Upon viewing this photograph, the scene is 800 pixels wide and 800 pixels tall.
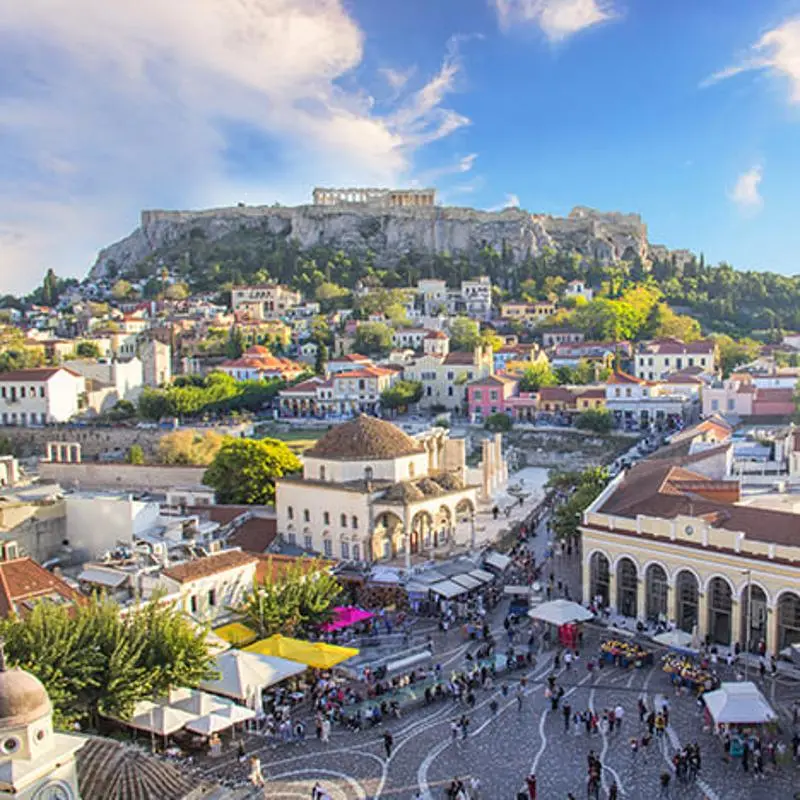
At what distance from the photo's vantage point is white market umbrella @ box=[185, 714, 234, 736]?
1861cm

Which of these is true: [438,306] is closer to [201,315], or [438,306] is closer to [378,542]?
[201,315]

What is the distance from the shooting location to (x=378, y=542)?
33.6 metres

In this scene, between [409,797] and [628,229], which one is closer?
[409,797]

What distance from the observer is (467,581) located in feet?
97.4

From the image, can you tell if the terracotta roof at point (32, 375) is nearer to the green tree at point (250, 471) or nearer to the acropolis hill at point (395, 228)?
the green tree at point (250, 471)

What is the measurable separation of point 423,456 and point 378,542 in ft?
14.4

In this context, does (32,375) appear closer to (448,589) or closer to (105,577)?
(105,577)

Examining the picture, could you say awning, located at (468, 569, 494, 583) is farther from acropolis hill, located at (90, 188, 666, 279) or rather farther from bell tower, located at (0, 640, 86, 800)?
acropolis hill, located at (90, 188, 666, 279)

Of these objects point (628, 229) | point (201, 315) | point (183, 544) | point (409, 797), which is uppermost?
point (628, 229)

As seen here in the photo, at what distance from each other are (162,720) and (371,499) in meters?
15.4

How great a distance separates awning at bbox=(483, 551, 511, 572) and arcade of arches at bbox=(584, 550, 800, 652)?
413 cm

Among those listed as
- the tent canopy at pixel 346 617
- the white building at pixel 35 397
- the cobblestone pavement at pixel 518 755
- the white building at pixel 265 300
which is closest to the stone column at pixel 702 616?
the cobblestone pavement at pixel 518 755

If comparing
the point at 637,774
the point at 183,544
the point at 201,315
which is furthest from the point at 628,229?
the point at 637,774

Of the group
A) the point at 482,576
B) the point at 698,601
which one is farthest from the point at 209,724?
the point at 698,601
